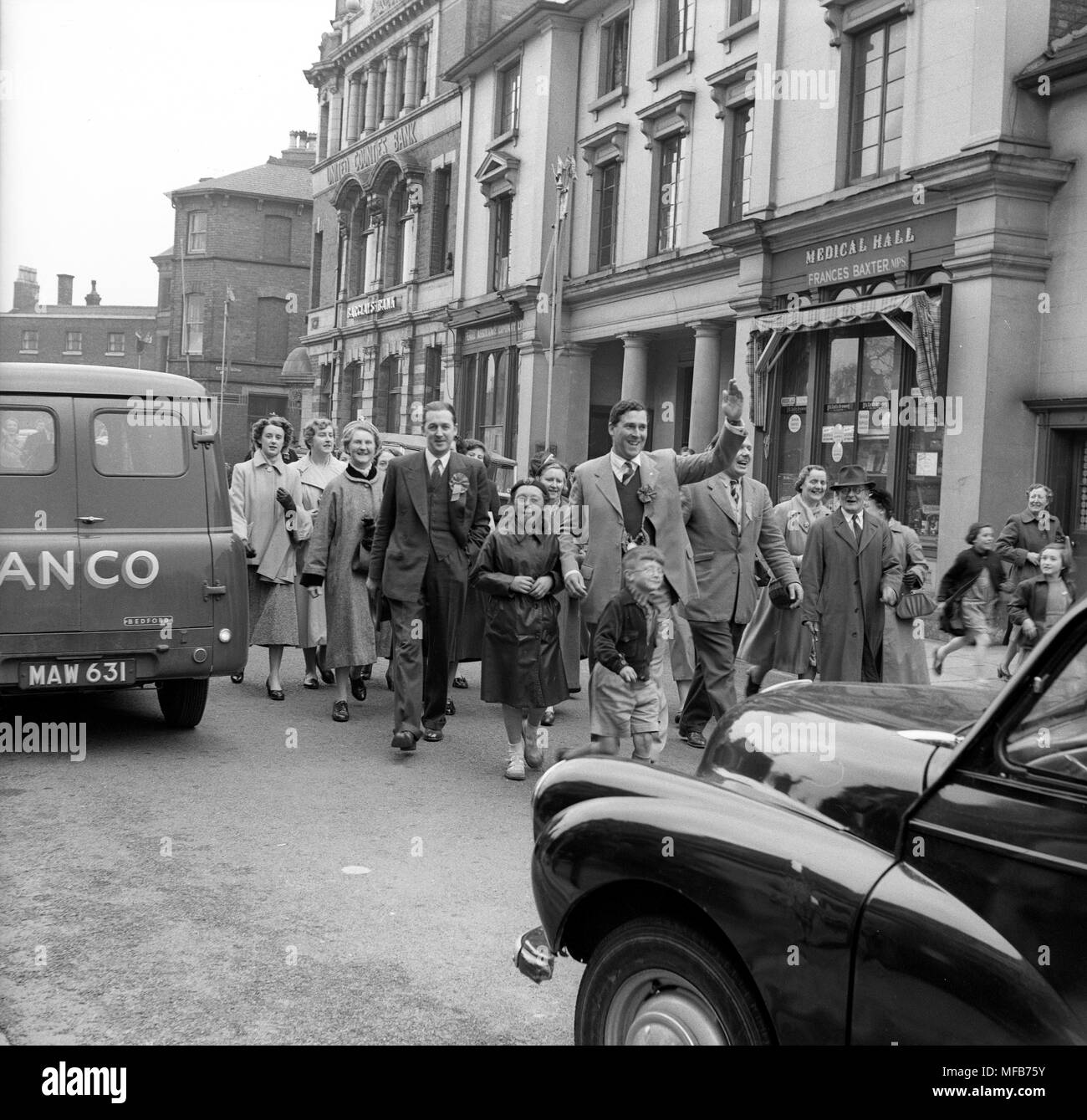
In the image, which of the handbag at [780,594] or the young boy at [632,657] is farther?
the handbag at [780,594]

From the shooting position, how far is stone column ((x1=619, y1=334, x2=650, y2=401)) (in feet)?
85.8

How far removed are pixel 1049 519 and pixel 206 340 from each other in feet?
168

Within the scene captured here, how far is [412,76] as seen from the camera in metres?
37.3

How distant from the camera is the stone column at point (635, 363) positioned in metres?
26.2

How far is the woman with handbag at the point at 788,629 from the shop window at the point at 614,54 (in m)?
18.6

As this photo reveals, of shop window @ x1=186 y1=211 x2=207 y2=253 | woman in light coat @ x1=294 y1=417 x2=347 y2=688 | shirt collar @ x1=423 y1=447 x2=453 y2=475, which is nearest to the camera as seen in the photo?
shirt collar @ x1=423 y1=447 x2=453 y2=475

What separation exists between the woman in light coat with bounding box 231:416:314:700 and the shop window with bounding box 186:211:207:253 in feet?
171

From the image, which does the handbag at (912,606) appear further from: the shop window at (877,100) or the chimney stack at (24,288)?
the shop window at (877,100)

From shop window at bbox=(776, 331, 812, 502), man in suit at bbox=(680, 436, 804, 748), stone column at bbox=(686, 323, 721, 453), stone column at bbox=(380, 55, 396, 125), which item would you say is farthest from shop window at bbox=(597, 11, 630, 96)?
man in suit at bbox=(680, 436, 804, 748)

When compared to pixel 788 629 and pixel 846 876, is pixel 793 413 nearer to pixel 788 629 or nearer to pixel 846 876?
pixel 788 629

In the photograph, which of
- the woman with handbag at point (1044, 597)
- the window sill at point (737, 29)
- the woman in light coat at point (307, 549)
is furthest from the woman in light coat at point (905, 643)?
the window sill at point (737, 29)

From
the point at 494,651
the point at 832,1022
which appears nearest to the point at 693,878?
the point at 832,1022

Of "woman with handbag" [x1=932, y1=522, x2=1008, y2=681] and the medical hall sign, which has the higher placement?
the medical hall sign

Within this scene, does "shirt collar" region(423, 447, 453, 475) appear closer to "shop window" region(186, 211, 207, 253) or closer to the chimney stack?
the chimney stack
